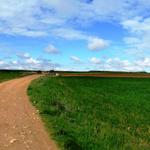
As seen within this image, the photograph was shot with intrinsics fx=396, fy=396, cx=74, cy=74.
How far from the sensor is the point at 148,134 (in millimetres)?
16578

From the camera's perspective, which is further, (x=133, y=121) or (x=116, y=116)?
(x=116, y=116)

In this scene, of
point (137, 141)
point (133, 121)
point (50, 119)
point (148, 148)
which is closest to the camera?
point (148, 148)

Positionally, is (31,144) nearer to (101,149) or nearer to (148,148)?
(101,149)

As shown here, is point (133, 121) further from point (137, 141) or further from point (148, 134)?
point (137, 141)

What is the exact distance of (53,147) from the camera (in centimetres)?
1109

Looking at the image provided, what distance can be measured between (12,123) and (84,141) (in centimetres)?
367

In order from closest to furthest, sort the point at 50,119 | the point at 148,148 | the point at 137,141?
A: the point at 148,148
the point at 137,141
the point at 50,119

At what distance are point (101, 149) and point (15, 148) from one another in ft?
8.26

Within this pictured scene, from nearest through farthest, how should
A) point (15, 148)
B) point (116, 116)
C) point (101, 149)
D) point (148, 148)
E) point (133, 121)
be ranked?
point (15, 148) < point (101, 149) < point (148, 148) < point (133, 121) < point (116, 116)

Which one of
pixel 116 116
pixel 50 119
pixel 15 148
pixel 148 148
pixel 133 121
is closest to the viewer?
pixel 15 148

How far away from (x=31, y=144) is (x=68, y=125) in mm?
3598

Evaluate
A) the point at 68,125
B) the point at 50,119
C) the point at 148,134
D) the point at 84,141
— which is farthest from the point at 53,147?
the point at 148,134

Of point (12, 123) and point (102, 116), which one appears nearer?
point (12, 123)

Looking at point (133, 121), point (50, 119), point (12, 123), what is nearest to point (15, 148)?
point (12, 123)
